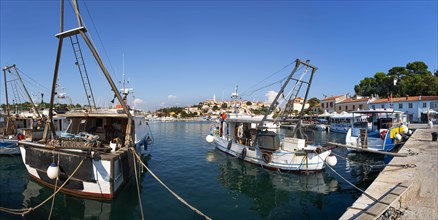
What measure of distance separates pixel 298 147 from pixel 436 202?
7.69 meters

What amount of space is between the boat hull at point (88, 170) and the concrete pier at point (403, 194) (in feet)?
25.1

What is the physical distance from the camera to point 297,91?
16188 mm

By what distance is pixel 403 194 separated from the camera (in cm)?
689

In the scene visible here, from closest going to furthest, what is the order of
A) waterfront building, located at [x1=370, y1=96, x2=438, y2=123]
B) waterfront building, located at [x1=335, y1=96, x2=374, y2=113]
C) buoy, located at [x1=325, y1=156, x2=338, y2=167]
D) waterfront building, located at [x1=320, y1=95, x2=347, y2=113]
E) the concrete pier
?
the concrete pier < buoy, located at [x1=325, y1=156, x2=338, y2=167] < waterfront building, located at [x1=370, y1=96, x2=438, y2=123] < waterfront building, located at [x1=335, y1=96, x2=374, y2=113] < waterfront building, located at [x1=320, y1=95, x2=347, y2=113]

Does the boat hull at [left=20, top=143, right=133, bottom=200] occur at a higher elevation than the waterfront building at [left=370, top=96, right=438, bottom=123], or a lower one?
lower

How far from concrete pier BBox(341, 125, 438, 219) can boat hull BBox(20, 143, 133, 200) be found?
7.65 meters

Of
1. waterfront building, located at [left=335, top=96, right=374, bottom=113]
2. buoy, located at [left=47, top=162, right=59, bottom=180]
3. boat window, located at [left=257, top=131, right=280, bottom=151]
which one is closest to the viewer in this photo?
buoy, located at [left=47, top=162, right=59, bottom=180]

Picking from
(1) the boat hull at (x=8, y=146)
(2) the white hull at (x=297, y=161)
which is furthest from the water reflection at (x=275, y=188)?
(1) the boat hull at (x=8, y=146)

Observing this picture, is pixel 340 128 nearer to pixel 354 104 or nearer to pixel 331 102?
pixel 354 104

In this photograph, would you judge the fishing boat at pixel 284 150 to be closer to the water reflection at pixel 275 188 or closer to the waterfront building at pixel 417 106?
the water reflection at pixel 275 188

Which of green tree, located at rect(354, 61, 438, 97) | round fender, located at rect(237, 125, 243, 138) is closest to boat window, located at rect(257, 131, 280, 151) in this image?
round fender, located at rect(237, 125, 243, 138)

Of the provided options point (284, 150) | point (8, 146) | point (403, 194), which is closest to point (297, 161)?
point (284, 150)

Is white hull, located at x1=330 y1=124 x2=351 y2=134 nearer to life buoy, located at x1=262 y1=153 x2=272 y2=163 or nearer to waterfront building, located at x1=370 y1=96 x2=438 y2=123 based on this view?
waterfront building, located at x1=370 y1=96 x2=438 y2=123

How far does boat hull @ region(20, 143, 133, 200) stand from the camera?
848 centimetres
